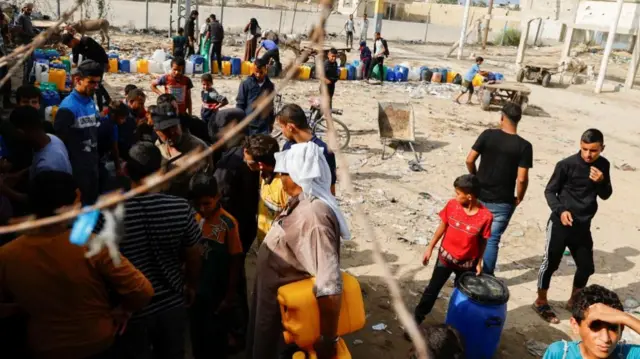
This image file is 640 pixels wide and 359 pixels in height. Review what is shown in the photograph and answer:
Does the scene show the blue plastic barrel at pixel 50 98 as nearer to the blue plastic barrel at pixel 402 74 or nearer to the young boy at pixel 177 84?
the young boy at pixel 177 84

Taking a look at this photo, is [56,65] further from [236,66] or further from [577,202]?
[577,202]

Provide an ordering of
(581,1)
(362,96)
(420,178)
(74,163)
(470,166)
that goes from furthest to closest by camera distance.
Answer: (581,1) < (362,96) < (420,178) < (470,166) < (74,163)

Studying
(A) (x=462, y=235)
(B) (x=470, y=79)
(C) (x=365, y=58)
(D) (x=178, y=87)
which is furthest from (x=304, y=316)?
(C) (x=365, y=58)

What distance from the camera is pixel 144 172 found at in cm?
261

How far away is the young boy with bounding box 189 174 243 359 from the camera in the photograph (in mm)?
2961

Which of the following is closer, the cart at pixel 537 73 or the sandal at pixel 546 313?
the sandal at pixel 546 313

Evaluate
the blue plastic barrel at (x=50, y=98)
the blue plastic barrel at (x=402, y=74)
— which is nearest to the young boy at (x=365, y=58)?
the blue plastic barrel at (x=402, y=74)

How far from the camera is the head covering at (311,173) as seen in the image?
2.37 meters

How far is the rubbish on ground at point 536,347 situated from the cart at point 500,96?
965 cm

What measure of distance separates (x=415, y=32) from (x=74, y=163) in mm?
30370

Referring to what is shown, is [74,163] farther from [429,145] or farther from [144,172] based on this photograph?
[429,145]

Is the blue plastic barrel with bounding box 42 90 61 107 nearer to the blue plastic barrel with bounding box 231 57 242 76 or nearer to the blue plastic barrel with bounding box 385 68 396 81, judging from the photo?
the blue plastic barrel with bounding box 231 57 242 76

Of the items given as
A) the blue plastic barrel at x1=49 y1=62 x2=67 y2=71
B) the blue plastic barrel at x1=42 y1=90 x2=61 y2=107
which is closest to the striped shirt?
the blue plastic barrel at x1=42 y1=90 x2=61 y2=107

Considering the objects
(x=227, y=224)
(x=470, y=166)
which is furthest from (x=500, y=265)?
(x=227, y=224)
